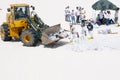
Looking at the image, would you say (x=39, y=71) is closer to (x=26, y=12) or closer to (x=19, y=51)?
(x=19, y=51)

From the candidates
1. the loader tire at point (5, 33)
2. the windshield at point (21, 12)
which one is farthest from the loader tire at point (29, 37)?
the loader tire at point (5, 33)

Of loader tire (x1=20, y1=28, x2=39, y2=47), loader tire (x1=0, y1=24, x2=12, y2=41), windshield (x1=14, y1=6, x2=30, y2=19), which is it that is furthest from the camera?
Answer: loader tire (x1=0, y1=24, x2=12, y2=41)

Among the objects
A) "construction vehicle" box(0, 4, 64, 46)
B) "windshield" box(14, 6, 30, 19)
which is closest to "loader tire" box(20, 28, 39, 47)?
"construction vehicle" box(0, 4, 64, 46)

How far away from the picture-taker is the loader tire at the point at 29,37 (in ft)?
59.8

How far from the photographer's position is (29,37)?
60.5 ft

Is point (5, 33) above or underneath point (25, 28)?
underneath

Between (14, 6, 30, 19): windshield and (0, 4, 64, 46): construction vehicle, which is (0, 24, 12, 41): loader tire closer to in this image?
(0, 4, 64, 46): construction vehicle

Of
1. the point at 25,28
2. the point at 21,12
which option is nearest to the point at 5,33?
the point at 25,28

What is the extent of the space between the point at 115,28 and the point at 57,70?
10860mm

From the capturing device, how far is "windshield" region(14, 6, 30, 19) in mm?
19330

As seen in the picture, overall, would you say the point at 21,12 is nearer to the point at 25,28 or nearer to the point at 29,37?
the point at 25,28

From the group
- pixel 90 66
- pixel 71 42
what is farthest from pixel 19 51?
pixel 90 66

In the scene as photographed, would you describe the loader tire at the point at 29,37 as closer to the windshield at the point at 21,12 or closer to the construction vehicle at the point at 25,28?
the construction vehicle at the point at 25,28

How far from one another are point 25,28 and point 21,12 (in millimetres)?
1122
